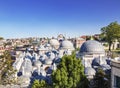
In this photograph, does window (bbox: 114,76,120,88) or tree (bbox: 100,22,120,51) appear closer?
window (bbox: 114,76,120,88)

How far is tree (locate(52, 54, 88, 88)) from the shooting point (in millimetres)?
14234

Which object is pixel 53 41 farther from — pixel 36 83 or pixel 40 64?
pixel 36 83

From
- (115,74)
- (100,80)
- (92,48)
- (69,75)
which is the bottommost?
(100,80)

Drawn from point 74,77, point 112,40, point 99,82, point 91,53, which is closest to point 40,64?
point 91,53

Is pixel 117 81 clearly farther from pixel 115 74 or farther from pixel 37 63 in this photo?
pixel 37 63

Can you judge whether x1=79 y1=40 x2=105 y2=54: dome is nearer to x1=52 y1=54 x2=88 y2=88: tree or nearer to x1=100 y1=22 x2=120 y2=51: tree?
x1=52 y1=54 x2=88 y2=88: tree

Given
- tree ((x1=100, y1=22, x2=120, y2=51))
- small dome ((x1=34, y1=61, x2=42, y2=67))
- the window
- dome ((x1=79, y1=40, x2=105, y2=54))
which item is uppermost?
tree ((x1=100, y1=22, x2=120, y2=51))

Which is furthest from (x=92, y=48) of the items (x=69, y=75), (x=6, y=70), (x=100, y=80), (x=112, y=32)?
(x=112, y=32)

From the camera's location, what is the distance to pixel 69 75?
14.6m

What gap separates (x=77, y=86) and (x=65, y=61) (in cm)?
161

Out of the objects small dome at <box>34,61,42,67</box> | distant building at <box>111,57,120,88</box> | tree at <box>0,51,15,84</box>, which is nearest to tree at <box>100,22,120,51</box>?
small dome at <box>34,61,42,67</box>

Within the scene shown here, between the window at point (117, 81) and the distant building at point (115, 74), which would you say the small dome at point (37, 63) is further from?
the window at point (117, 81)

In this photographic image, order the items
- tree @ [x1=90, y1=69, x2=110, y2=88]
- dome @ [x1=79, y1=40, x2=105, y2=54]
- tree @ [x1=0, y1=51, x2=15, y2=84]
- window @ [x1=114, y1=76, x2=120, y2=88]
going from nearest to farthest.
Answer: window @ [x1=114, y1=76, x2=120, y2=88], tree @ [x1=90, y1=69, x2=110, y2=88], tree @ [x1=0, y1=51, x2=15, y2=84], dome @ [x1=79, y1=40, x2=105, y2=54]

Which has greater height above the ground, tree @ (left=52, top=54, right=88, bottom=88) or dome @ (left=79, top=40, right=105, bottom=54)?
dome @ (left=79, top=40, right=105, bottom=54)
